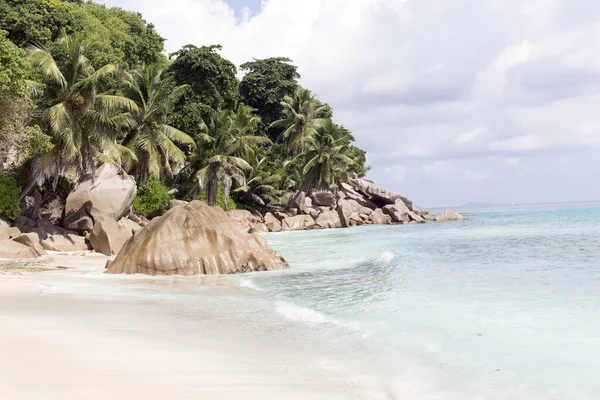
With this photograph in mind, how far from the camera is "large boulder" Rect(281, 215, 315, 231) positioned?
4161 centimetres

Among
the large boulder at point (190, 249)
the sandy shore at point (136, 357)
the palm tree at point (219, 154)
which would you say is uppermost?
the palm tree at point (219, 154)

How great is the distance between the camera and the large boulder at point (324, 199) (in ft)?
164

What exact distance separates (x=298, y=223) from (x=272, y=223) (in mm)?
2396

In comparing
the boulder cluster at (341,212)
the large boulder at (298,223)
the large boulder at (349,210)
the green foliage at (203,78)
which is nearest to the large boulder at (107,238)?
the boulder cluster at (341,212)

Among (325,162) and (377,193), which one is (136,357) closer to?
(325,162)

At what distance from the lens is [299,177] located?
49.8m

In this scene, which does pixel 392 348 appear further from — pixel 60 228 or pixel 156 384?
pixel 60 228

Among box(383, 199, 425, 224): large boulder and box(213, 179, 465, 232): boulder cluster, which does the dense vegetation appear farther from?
box(383, 199, 425, 224): large boulder

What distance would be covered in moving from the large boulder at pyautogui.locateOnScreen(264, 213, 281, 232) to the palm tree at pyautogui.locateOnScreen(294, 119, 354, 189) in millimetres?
6895

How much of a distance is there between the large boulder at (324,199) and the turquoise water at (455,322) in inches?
1393

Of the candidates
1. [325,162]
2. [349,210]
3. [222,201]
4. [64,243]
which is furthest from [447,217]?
[64,243]

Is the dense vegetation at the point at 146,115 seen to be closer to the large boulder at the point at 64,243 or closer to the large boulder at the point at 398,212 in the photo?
the large boulder at the point at 64,243

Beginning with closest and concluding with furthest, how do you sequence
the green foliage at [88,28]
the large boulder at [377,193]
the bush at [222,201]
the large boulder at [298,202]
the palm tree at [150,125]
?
the palm tree at [150,125] < the green foliage at [88,28] < the bush at [222,201] < the large boulder at [298,202] < the large boulder at [377,193]

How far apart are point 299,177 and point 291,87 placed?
1074 centimetres
